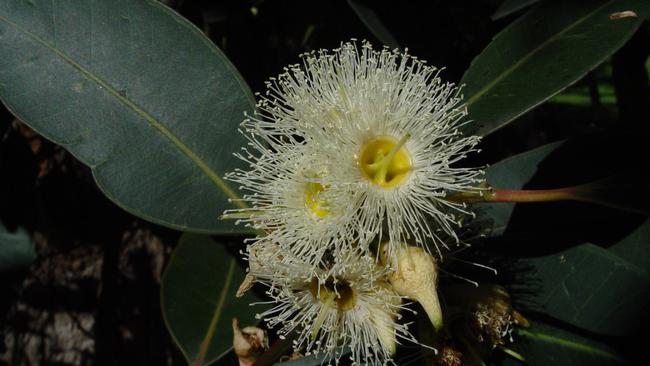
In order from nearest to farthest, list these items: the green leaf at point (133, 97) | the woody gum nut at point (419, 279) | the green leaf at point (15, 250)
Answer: the woody gum nut at point (419, 279) < the green leaf at point (133, 97) < the green leaf at point (15, 250)

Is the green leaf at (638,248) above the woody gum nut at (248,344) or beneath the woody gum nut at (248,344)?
above

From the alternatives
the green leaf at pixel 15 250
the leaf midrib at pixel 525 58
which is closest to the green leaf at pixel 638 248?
the leaf midrib at pixel 525 58

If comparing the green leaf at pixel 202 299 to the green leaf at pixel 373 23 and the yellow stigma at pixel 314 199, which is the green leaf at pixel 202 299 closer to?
the yellow stigma at pixel 314 199

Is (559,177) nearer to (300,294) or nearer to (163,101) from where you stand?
(300,294)

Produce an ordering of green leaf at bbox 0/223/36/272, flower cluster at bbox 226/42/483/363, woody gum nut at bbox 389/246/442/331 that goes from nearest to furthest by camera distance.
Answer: woody gum nut at bbox 389/246/442/331 < flower cluster at bbox 226/42/483/363 < green leaf at bbox 0/223/36/272

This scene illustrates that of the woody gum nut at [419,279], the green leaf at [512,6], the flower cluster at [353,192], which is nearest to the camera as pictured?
the woody gum nut at [419,279]

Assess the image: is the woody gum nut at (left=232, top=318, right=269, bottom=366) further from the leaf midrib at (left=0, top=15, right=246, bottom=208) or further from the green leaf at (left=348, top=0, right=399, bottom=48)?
the green leaf at (left=348, top=0, right=399, bottom=48)

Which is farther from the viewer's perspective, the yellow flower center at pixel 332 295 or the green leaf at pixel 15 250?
the green leaf at pixel 15 250

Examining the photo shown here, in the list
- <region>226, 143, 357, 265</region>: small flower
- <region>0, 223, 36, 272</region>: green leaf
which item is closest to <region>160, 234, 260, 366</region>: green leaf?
<region>226, 143, 357, 265</region>: small flower
